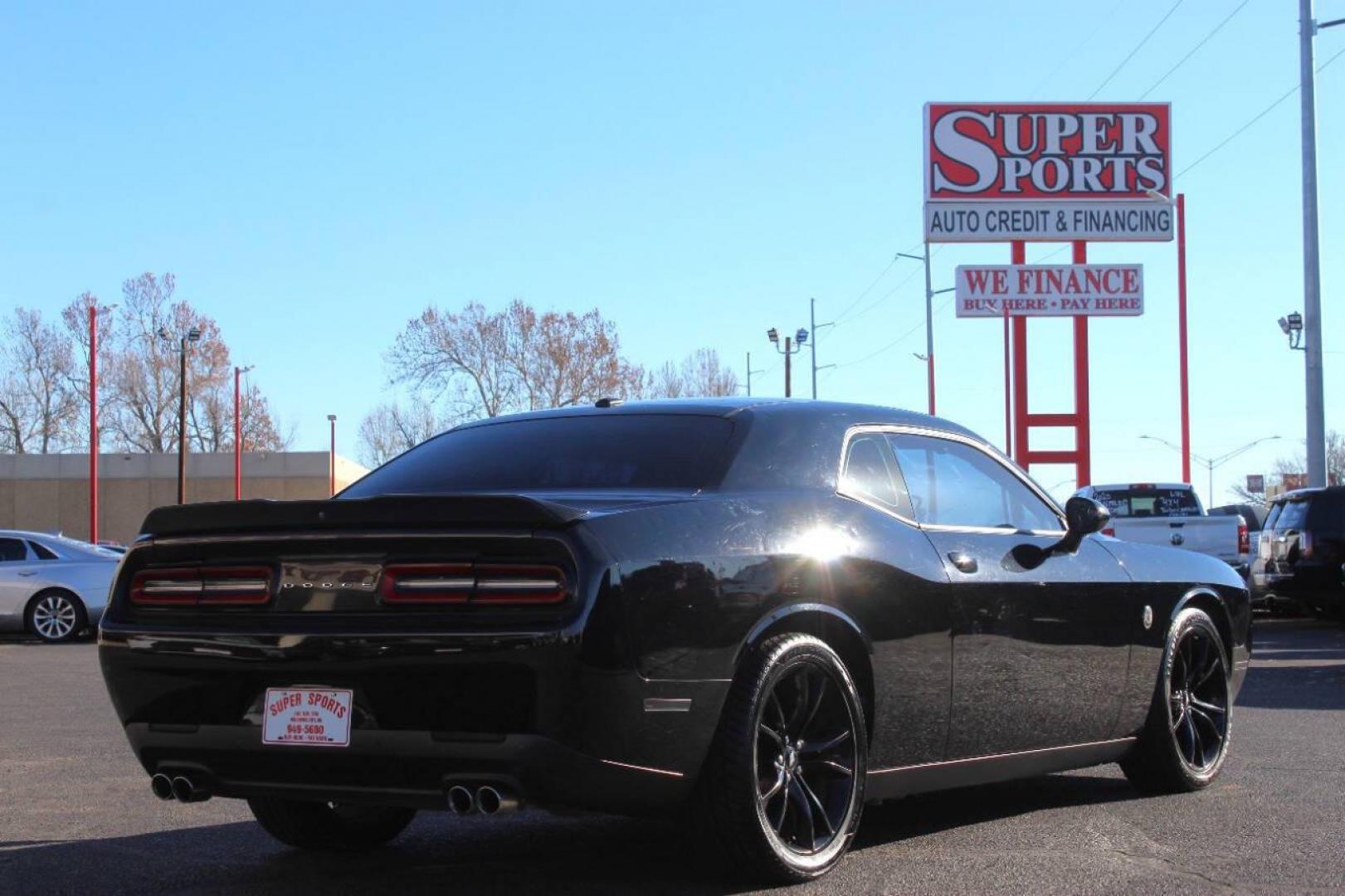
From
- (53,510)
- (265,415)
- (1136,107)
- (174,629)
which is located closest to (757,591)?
(174,629)

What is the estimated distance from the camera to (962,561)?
5.96 meters

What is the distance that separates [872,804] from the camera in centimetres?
682

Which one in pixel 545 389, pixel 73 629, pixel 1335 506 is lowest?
pixel 73 629

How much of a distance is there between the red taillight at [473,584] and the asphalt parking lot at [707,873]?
102 centimetres

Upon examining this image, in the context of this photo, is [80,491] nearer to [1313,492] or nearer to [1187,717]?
[1313,492]

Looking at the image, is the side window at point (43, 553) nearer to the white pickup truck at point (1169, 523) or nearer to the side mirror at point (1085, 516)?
the white pickup truck at point (1169, 523)

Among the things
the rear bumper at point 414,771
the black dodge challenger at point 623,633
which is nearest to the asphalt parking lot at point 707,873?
the black dodge challenger at point 623,633

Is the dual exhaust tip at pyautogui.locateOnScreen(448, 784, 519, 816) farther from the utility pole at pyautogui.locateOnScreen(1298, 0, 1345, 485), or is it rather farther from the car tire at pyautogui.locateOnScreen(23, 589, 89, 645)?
the utility pole at pyautogui.locateOnScreen(1298, 0, 1345, 485)

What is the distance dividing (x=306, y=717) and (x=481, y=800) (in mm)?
557

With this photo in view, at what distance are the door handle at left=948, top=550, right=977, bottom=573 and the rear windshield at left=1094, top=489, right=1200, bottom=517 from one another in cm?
1551

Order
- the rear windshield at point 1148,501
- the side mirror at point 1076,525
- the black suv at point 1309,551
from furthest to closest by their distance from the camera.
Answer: the rear windshield at point 1148,501
the black suv at point 1309,551
the side mirror at point 1076,525

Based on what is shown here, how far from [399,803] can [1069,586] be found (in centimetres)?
283

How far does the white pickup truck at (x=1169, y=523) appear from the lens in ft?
66.6

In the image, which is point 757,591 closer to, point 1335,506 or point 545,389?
point 1335,506
